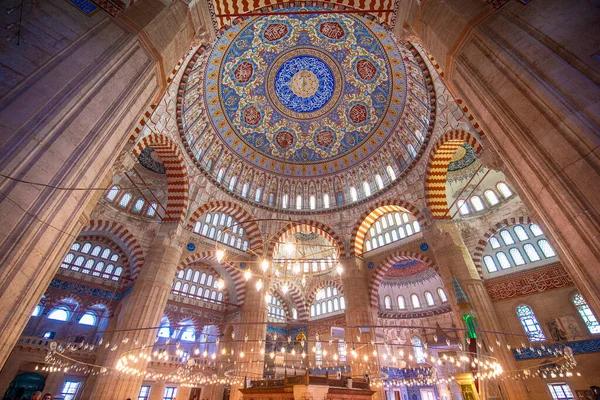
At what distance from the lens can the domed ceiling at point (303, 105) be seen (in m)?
14.6

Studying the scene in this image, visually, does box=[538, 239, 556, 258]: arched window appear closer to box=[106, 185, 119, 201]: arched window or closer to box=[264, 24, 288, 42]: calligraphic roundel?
box=[264, 24, 288, 42]: calligraphic roundel

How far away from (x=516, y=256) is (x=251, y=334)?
14340 mm

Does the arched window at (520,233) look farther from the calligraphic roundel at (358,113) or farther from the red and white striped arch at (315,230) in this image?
the calligraphic roundel at (358,113)

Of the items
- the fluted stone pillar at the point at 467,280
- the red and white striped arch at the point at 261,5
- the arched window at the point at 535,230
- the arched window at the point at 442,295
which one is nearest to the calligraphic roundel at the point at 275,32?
the red and white striped arch at the point at 261,5

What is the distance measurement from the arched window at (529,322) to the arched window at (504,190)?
544 cm

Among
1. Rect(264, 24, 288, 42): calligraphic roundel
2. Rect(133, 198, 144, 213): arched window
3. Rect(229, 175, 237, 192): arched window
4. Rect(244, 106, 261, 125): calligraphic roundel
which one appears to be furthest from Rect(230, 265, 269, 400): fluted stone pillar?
Rect(264, 24, 288, 42): calligraphic roundel

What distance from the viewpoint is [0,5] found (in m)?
4.29

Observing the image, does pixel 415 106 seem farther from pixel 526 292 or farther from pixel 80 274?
pixel 80 274

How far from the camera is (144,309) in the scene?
35.0 feet

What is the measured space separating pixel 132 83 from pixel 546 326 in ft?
57.7

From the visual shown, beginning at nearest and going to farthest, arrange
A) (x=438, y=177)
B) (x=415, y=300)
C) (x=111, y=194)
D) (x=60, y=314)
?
(x=438, y=177) < (x=111, y=194) < (x=60, y=314) < (x=415, y=300)

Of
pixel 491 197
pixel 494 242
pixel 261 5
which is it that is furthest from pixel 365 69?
pixel 494 242

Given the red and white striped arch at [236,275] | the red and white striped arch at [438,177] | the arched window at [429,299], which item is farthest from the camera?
the arched window at [429,299]

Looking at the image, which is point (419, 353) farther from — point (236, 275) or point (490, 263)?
point (236, 275)
